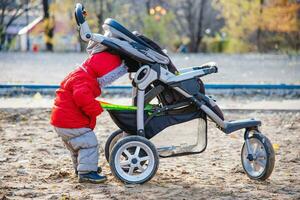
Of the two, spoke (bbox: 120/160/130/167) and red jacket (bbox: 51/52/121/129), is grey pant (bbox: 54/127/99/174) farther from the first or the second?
spoke (bbox: 120/160/130/167)

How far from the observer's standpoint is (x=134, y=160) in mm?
5219

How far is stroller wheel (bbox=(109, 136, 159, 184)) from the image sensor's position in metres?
5.18

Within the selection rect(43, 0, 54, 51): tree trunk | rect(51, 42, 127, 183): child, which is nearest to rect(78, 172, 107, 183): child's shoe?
rect(51, 42, 127, 183): child

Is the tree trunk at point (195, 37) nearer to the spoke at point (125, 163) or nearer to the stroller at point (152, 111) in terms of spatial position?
the stroller at point (152, 111)

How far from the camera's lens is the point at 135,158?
5223 millimetres

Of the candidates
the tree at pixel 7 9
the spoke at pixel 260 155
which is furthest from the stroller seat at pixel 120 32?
the tree at pixel 7 9

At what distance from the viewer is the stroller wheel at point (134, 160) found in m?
5.18

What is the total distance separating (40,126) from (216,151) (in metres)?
2.70

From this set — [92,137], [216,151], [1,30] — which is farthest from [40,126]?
[1,30]

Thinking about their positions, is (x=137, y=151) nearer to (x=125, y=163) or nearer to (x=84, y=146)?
(x=125, y=163)

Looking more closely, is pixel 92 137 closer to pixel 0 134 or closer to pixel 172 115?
pixel 172 115

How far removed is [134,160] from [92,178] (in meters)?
0.36

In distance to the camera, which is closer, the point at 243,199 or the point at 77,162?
the point at 243,199

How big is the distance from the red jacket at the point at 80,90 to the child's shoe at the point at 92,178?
1.28ft
